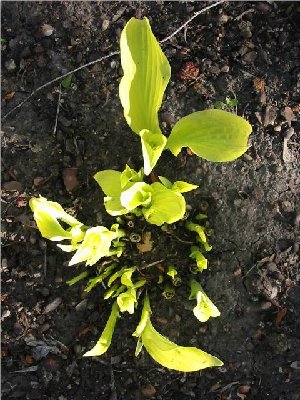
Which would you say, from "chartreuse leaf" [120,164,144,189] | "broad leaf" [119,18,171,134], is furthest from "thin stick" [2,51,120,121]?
"chartreuse leaf" [120,164,144,189]

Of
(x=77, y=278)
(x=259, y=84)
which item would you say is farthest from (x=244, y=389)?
(x=259, y=84)

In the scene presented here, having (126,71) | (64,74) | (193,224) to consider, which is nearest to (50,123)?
(64,74)

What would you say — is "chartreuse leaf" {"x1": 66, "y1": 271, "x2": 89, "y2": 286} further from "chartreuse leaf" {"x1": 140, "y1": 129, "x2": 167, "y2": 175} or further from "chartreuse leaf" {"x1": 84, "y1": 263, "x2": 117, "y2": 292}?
"chartreuse leaf" {"x1": 140, "y1": 129, "x2": 167, "y2": 175}

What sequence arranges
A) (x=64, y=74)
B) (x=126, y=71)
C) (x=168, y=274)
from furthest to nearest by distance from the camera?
(x=64, y=74)
(x=168, y=274)
(x=126, y=71)

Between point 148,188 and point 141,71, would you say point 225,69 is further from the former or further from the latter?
point 148,188

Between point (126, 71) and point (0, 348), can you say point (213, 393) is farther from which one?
point (126, 71)

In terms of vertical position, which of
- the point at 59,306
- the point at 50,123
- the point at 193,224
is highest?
the point at 50,123
